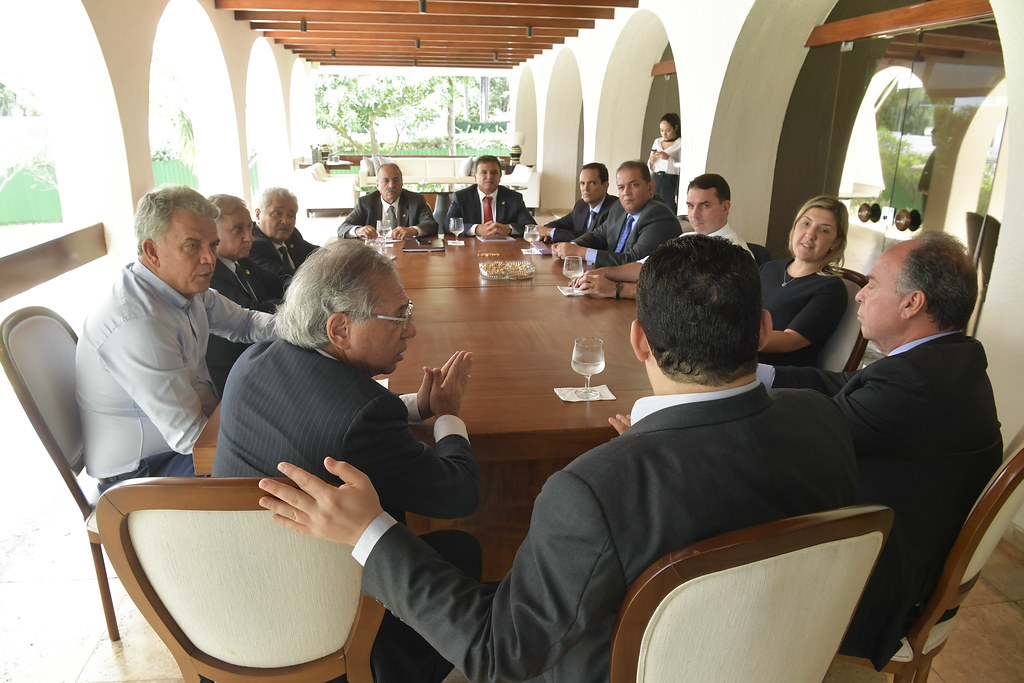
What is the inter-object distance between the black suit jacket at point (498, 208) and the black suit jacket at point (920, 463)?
4328mm

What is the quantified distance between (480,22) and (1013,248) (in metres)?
6.96

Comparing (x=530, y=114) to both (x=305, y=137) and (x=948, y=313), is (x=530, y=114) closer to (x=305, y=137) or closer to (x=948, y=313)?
(x=305, y=137)

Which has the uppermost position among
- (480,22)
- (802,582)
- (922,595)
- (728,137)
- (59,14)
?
(480,22)

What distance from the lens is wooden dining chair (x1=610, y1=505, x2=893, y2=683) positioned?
0.79 meters

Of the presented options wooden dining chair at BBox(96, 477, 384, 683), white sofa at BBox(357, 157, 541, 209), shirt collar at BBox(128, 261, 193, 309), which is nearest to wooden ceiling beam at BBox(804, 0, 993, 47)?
shirt collar at BBox(128, 261, 193, 309)

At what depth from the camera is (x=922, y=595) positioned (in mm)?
1417

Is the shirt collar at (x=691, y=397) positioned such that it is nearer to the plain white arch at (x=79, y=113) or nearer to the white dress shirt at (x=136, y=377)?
the white dress shirt at (x=136, y=377)

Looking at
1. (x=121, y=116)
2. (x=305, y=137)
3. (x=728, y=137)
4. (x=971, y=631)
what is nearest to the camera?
(x=971, y=631)

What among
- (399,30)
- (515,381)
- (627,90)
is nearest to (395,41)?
(399,30)

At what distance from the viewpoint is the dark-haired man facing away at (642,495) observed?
0.85m

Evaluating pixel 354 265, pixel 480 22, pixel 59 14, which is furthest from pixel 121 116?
pixel 480 22

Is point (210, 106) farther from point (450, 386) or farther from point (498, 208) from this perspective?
point (450, 386)

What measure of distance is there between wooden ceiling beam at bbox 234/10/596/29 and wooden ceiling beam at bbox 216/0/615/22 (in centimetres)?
17

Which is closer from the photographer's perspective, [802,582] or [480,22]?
[802,582]
